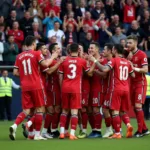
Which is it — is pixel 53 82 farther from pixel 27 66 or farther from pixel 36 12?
pixel 36 12

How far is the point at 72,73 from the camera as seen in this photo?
15852 mm

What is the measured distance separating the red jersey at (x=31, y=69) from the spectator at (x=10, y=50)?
8946 millimetres

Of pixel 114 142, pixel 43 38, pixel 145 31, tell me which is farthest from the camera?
pixel 145 31

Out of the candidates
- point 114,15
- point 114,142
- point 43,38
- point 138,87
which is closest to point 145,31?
point 114,15

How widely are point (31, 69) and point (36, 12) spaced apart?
11.6 meters

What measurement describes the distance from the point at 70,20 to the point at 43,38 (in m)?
1.57

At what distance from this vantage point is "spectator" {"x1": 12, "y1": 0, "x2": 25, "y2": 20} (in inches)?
1052

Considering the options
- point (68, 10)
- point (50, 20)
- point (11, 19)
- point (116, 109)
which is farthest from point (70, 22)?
point (116, 109)

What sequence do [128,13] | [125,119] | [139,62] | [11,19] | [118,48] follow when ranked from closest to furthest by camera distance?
1. [118,48]
2. [125,119]
3. [139,62]
4. [11,19]
5. [128,13]

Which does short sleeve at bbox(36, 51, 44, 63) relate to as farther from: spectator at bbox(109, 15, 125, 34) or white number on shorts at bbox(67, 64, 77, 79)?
spectator at bbox(109, 15, 125, 34)

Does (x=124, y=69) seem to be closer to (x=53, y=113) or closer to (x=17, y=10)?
(x=53, y=113)

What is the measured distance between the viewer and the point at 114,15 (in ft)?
91.8

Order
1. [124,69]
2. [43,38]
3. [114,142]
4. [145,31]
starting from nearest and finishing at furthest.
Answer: [114,142]
[124,69]
[43,38]
[145,31]

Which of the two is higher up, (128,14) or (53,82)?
(128,14)
